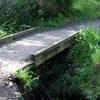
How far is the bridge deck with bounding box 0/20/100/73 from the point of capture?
6.47 meters

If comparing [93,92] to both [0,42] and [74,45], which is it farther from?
[0,42]

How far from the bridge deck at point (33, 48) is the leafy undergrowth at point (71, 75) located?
0.89ft

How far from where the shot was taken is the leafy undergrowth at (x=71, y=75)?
21.2ft

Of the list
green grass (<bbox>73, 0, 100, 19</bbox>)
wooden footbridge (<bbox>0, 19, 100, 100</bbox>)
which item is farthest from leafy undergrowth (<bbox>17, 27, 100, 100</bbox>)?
green grass (<bbox>73, 0, 100, 19</bbox>)

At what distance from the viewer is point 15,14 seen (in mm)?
10594

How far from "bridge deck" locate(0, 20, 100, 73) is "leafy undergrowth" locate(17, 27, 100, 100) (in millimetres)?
273

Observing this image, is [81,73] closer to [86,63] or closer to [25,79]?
[86,63]

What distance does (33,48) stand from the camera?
301 inches

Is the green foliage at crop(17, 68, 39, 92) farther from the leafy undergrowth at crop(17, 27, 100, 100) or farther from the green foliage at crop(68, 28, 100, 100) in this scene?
the green foliage at crop(68, 28, 100, 100)

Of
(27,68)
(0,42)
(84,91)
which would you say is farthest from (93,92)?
(0,42)

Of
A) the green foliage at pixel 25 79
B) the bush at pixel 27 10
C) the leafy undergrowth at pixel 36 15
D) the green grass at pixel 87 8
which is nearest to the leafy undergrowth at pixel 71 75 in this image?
the green foliage at pixel 25 79

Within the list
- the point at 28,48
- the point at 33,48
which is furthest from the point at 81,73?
the point at 28,48

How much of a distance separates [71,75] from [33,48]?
49.1 inches

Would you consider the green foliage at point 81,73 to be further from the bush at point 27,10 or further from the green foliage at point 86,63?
the bush at point 27,10
